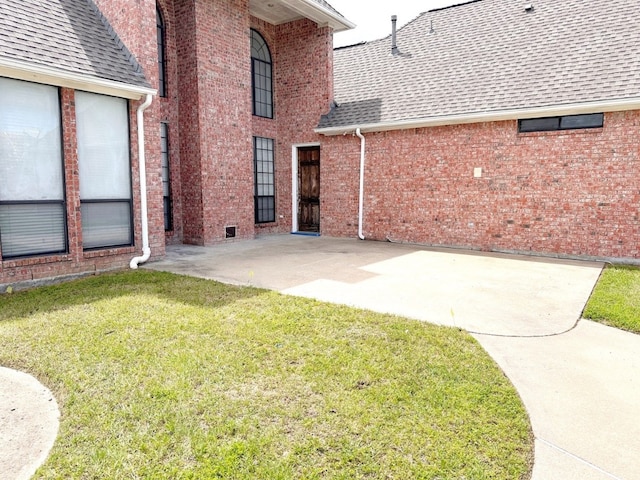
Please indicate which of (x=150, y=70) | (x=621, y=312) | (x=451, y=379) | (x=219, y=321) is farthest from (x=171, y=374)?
(x=150, y=70)

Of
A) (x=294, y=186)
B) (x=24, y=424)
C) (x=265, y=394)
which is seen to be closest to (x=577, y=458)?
(x=265, y=394)

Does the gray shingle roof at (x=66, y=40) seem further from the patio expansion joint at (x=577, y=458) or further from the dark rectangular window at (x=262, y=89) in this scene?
the patio expansion joint at (x=577, y=458)

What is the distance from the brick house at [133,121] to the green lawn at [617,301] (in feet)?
23.3

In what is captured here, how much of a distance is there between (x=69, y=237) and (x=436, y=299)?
5.65m

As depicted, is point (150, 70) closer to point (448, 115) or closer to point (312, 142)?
point (312, 142)

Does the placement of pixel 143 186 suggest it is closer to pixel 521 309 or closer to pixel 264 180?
pixel 264 180

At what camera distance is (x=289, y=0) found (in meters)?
10.7

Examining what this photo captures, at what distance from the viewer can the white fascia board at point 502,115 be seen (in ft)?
26.3

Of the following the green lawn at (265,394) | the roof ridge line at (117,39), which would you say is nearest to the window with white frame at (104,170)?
the roof ridge line at (117,39)

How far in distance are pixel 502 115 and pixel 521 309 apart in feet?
18.1

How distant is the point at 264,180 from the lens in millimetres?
12906

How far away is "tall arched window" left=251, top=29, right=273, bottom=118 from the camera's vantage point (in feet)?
41.0

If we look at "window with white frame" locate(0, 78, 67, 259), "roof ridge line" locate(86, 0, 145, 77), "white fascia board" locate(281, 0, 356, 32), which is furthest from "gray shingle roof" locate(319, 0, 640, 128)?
"window with white frame" locate(0, 78, 67, 259)

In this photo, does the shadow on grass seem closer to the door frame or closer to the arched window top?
the door frame
